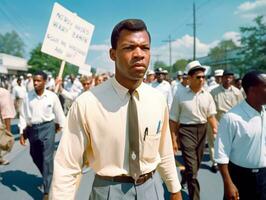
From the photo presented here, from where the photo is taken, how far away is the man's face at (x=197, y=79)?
429 centimetres

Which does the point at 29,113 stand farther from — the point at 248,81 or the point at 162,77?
the point at 162,77

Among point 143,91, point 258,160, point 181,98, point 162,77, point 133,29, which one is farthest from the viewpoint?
point 162,77

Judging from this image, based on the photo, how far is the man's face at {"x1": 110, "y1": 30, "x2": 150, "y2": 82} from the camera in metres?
1.64

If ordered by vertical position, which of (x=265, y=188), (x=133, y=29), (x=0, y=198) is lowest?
(x=0, y=198)

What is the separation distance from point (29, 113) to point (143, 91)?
10.7 feet

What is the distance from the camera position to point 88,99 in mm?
1719

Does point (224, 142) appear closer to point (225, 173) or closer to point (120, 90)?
point (225, 173)

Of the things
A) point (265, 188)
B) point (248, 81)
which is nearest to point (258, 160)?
point (265, 188)

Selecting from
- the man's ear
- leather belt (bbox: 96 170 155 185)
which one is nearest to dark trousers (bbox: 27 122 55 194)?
leather belt (bbox: 96 170 155 185)

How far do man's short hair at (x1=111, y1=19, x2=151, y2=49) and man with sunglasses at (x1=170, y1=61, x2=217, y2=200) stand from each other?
8.69 ft

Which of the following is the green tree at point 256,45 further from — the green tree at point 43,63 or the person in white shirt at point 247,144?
the green tree at point 43,63

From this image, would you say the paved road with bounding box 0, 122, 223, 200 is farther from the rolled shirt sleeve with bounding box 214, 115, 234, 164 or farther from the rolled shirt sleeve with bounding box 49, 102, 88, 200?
the rolled shirt sleeve with bounding box 49, 102, 88, 200

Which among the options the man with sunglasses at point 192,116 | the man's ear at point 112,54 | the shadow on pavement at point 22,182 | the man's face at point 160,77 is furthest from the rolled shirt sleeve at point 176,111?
the man's face at point 160,77

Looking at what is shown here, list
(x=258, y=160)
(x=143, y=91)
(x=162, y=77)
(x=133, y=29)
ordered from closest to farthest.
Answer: (x=133, y=29) < (x=143, y=91) < (x=258, y=160) < (x=162, y=77)
